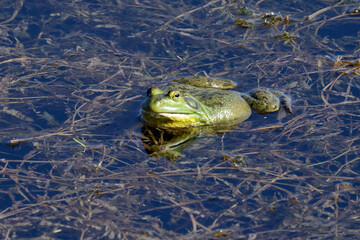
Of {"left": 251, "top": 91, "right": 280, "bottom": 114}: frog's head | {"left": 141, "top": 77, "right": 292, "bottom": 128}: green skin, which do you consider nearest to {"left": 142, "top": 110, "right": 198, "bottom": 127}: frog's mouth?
{"left": 141, "top": 77, "right": 292, "bottom": 128}: green skin

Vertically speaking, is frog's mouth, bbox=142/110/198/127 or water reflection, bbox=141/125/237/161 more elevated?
frog's mouth, bbox=142/110/198/127

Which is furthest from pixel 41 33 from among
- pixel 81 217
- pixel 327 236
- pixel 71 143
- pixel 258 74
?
pixel 327 236

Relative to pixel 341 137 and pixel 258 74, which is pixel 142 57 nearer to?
pixel 258 74

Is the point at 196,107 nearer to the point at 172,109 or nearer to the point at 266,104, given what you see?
the point at 172,109

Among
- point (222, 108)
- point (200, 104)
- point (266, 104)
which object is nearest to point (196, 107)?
point (200, 104)

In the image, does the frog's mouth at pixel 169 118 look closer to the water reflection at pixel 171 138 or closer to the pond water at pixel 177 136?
the water reflection at pixel 171 138

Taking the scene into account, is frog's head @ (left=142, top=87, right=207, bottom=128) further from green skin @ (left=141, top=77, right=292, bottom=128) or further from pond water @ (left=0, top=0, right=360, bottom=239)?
pond water @ (left=0, top=0, right=360, bottom=239)

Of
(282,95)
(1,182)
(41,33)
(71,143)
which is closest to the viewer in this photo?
(1,182)
